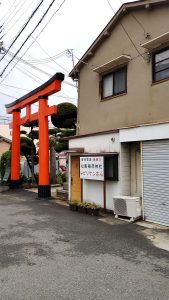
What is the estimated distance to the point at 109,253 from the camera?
6.64m

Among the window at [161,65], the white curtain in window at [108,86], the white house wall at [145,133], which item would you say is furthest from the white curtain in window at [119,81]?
the white house wall at [145,133]

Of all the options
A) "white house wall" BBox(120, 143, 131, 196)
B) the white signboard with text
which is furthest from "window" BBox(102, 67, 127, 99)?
the white signboard with text

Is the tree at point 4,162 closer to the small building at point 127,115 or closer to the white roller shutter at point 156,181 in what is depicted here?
the small building at point 127,115

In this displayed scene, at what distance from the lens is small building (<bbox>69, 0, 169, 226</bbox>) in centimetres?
948

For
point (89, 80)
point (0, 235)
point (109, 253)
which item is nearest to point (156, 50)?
point (89, 80)

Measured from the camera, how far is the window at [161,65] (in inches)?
392

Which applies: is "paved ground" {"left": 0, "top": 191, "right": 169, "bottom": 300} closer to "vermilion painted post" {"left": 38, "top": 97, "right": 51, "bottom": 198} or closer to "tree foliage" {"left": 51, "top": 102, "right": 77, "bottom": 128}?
"vermilion painted post" {"left": 38, "top": 97, "right": 51, "bottom": 198}

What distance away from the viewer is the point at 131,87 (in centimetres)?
1112

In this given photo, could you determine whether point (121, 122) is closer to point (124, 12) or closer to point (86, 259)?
point (124, 12)

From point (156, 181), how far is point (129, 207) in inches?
48.1

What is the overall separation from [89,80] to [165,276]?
977cm

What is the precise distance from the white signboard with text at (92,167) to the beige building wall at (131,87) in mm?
1503

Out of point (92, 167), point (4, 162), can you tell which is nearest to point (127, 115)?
point (92, 167)

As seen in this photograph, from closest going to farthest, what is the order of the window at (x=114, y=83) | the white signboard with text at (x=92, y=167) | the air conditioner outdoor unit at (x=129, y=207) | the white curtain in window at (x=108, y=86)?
the air conditioner outdoor unit at (x=129, y=207), the white signboard with text at (x=92, y=167), the window at (x=114, y=83), the white curtain in window at (x=108, y=86)
